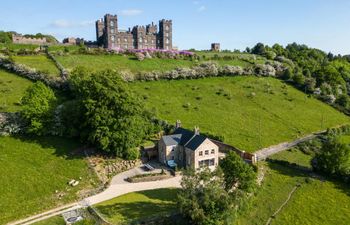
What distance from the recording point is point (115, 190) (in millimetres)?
46125

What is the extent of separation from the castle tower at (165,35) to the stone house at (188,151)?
76.4 metres

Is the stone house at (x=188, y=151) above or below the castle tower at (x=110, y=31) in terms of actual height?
below

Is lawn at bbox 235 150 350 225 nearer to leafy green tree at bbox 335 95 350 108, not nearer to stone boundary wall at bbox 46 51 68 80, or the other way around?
stone boundary wall at bbox 46 51 68 80

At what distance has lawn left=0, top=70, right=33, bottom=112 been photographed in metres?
62.3

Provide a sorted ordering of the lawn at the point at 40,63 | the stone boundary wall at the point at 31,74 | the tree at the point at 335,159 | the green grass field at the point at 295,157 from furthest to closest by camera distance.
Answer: the lawn at the point at 40,63, the stone boundary wall at the point at 31,74, the green grass field at the point at 295,157, the tree at the point at 335,159

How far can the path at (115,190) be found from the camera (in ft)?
128

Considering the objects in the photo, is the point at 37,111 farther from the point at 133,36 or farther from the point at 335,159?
the point at 133,36

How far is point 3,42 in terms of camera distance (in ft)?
340

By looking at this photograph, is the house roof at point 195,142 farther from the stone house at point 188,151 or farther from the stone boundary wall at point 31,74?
the stone boundary wall at point 31,74

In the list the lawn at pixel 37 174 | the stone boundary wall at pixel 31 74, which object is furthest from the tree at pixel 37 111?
the stone boundary wall at pixel 31 74

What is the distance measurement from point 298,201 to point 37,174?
→ 4018cm

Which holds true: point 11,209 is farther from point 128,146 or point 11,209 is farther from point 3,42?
point 3,42

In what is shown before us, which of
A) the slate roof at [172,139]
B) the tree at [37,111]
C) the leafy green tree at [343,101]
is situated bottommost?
the slate roof at [172,139]

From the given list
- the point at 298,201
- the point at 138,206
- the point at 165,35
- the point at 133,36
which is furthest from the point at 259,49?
the point at 138,206
